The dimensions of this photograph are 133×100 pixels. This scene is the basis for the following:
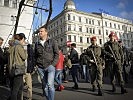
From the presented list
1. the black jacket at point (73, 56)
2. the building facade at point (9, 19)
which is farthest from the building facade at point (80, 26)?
the black jacket at point (73, 56)

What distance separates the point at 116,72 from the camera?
737cm

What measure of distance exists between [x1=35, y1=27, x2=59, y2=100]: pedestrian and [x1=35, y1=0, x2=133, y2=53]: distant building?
56.9 metres

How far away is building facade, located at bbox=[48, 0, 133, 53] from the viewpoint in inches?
2621

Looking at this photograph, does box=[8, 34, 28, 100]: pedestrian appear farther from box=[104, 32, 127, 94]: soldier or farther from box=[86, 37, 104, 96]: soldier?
box=[104, 32, 127, 94]: soldier

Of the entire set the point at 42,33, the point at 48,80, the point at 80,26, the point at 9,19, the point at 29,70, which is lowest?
the point at 48,80

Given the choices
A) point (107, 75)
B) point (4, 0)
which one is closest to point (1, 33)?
point (4, 0)

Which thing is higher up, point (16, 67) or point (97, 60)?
point (97, 60)

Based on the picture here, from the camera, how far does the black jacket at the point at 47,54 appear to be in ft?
17.2

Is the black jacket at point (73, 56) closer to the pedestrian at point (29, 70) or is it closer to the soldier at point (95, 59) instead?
the soldier at point (95, 59)

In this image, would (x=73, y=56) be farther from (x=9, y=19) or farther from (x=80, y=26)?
(x=80, y=26)

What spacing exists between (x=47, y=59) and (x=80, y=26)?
64.4 meters

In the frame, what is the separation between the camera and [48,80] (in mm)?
5102

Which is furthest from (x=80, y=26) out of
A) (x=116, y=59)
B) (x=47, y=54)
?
(x=47, y=54)

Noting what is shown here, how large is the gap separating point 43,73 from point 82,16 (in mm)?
66024
